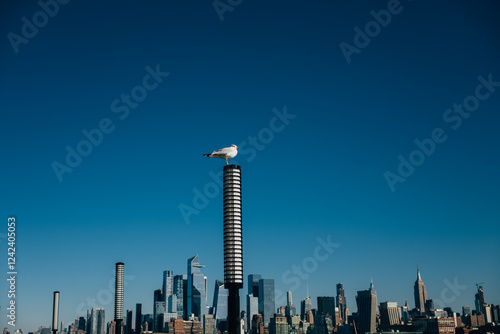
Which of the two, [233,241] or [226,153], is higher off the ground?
[226,153]

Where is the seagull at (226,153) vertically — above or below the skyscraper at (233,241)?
above

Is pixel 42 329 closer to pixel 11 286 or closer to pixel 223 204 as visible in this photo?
pixel 11 286

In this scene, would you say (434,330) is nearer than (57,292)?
No

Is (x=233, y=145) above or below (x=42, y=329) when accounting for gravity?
above

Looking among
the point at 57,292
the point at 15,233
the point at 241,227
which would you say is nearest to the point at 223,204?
the point at 241,227

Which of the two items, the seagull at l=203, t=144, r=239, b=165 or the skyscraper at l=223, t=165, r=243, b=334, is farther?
the seagull at l=203, t=144, r=239, b=165

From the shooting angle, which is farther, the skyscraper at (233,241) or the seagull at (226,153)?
the seagull at (226,153)

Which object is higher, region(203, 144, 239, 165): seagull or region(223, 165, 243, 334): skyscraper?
region(203, 144, 239, 165): seagull

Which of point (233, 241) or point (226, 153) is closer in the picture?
point (233, 241)
